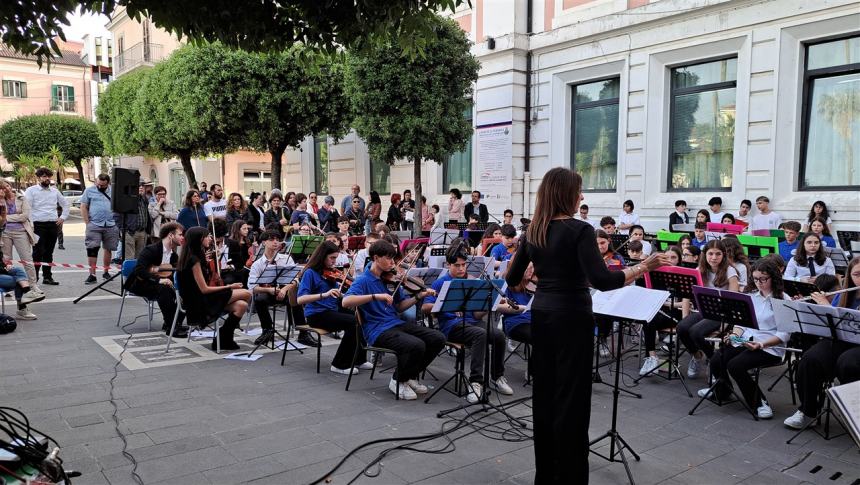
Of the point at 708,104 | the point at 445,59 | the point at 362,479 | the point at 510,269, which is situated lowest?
the point at 362,479

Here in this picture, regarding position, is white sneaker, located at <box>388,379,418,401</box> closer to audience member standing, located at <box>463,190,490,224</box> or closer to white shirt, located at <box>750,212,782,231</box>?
white shirt, located at <box>750,212,782,231</box>

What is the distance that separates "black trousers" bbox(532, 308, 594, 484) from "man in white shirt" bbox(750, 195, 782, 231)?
9.28m

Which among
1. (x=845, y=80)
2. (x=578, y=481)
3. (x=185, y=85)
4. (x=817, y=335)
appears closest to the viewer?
(x=578, y=481)

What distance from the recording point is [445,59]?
14000mm

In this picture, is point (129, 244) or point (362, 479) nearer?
point (362, 479)

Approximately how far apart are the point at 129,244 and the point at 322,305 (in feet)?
25.8

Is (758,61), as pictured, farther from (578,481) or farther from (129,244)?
(129,244)

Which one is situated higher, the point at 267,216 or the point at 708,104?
the point at 708,104

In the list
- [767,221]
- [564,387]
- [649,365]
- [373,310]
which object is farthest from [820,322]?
[767,221]

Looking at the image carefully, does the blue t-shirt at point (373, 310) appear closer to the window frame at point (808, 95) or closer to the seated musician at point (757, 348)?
the seated musician at point (757, 348)

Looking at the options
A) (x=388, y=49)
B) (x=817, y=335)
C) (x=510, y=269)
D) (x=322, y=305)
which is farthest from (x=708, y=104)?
(x=510, y=269)

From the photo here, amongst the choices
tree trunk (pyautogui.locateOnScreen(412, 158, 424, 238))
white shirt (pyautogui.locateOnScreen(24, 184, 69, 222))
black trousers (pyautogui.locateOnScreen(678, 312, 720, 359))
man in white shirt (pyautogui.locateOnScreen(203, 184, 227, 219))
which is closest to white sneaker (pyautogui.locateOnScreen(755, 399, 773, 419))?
black trousers (pyautogui.locateOnScreen(678, 312, 720, 359))

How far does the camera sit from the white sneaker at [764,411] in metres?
5.48

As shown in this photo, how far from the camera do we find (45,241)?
1170 centimetres
